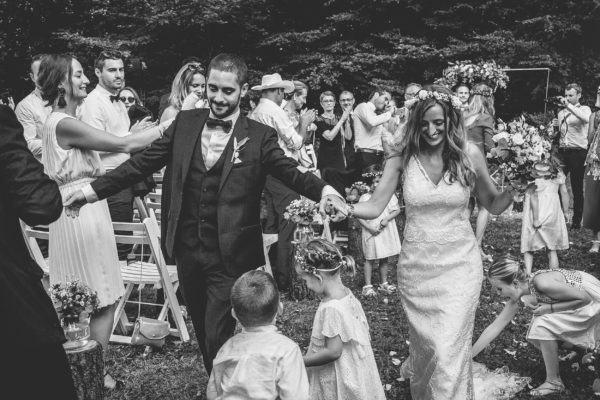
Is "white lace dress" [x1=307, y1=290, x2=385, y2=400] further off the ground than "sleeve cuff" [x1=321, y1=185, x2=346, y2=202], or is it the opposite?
"sleeve cuff" [x1=321, y1=185, x2=346, y2=202]

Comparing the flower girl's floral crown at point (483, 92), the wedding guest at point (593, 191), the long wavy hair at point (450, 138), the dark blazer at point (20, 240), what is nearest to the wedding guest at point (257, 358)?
the dark blazer at point (20, 240)

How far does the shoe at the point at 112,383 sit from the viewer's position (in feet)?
16.0

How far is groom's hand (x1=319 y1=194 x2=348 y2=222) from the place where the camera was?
371cm

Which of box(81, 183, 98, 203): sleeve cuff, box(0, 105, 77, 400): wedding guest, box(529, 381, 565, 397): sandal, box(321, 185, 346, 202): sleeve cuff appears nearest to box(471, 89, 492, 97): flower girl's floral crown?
box(529, 381, 565, 397): sandal

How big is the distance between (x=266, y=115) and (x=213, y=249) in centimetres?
363

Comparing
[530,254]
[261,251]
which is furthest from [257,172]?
[530,254]

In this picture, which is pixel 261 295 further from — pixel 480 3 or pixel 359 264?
pixel 480 3

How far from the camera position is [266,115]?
23.7 ft

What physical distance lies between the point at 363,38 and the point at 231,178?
48.1ft

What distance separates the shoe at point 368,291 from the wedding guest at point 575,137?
5.27 metres

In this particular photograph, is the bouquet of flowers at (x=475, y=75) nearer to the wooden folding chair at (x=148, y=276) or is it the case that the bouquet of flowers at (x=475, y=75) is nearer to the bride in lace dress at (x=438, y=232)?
the bride in lace dress at (x=438, y=232)

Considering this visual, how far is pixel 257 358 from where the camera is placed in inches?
123

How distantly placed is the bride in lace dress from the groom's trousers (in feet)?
3.16

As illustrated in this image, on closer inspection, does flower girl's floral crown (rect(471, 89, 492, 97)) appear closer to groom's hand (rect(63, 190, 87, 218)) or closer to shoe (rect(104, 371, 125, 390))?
shoe (rect(104, 371, 125, 390))
